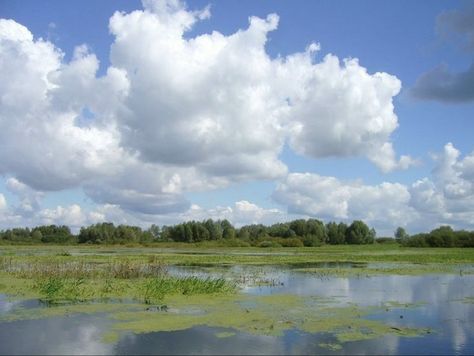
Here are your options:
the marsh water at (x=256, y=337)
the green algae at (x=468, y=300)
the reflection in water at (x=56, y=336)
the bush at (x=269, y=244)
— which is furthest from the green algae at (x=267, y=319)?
the bush at (x=269, y=244)

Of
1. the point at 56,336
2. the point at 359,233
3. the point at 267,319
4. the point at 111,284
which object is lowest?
the point at 56,336

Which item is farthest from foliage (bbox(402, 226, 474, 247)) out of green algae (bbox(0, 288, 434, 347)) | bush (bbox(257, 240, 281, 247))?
green algae (bbox(0, 288, 434, 347))

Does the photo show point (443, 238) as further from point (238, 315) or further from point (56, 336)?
point (56, 336)

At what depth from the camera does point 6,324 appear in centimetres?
1508

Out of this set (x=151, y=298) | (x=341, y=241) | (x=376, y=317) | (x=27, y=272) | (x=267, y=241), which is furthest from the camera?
(x=341, y=241)

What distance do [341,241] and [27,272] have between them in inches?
3816

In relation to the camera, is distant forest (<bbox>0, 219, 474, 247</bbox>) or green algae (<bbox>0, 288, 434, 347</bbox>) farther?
distant forest (<bbox>0, 219, 474, 247</bbox>)

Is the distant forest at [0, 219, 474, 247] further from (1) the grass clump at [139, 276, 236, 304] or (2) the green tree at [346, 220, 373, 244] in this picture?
(1) the grass clump at [139, 276, 236, 304]

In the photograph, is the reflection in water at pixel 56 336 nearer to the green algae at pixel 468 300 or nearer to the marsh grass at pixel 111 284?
the marsh grass at pixel 111 284

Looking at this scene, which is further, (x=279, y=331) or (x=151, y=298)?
(x=151, y=298)

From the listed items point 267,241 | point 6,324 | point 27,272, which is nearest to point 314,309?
point 6,324

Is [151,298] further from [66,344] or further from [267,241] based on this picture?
[267,241]

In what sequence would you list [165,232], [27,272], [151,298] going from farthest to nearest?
1. [165,232]
2. [27,272]
3. [151,298]

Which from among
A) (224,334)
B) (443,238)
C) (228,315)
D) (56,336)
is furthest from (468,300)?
(443,238)
